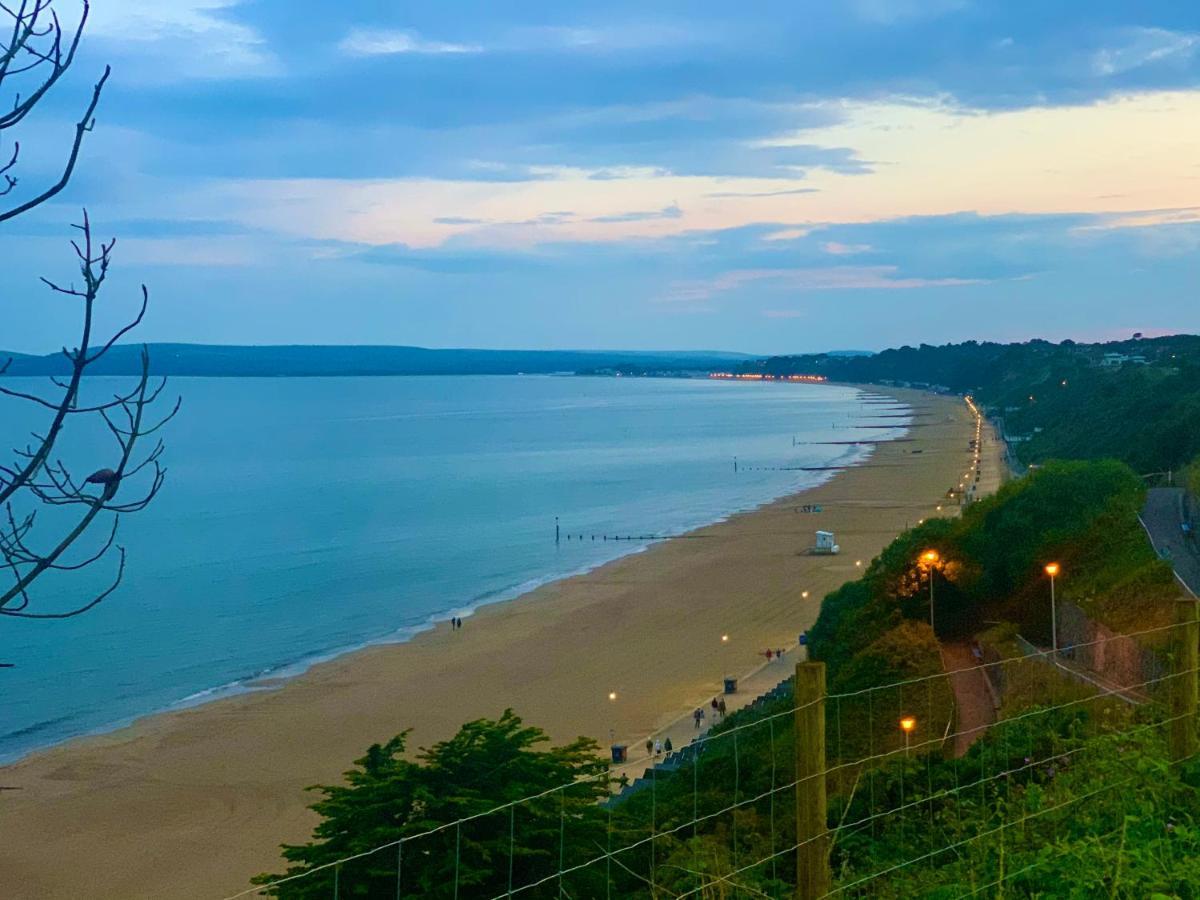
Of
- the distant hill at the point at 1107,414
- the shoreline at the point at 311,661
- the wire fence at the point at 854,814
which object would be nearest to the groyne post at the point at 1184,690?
the wire fence at the point at 854,814

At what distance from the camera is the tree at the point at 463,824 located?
28.1 ft

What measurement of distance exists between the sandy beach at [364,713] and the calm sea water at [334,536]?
2449 millimetres

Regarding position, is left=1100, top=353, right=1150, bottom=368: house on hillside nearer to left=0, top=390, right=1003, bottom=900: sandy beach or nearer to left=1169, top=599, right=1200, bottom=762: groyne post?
left=0, top=390, right=1003, bottom=900: sandy beach

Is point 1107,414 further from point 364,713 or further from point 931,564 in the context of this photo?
point 364,713

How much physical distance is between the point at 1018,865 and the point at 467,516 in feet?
192

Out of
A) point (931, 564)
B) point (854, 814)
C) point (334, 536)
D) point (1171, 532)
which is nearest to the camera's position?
point (854, 814)

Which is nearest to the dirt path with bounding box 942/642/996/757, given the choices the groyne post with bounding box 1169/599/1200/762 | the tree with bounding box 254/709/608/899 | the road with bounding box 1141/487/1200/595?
the road with bounding box 1141/487/1200/595

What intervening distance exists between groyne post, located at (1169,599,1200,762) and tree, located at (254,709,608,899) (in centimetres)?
357

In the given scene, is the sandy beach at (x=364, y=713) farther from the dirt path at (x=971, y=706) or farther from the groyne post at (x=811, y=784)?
the groyne post at (x=811, y=784)

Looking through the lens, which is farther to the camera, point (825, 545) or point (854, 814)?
point (825, 545)

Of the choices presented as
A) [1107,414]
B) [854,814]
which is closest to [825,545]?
[1107,414]

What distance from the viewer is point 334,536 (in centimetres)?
5647

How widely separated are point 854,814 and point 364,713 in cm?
1965

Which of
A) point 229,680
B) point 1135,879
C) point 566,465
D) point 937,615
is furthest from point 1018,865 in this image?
point 566,465
